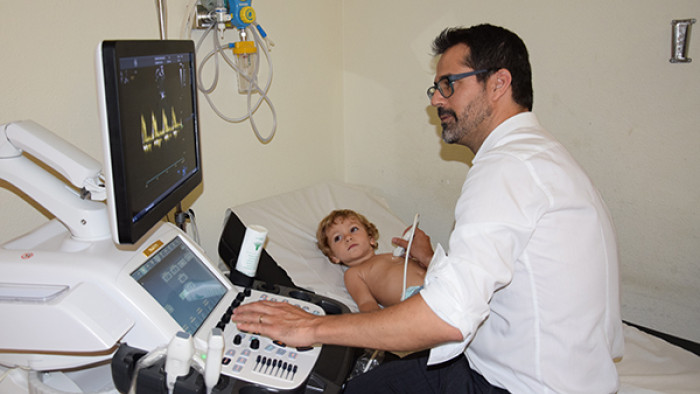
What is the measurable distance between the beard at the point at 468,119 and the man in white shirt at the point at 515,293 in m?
0.08

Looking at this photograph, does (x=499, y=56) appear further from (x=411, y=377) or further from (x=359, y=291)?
(x=359, y=291)

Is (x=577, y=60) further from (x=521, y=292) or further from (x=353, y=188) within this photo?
(x=521, y=292)

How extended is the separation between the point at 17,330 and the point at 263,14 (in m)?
1.68

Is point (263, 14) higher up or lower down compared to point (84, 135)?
higher up

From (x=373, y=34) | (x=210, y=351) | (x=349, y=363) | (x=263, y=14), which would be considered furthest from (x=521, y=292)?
(x=373, y=34)

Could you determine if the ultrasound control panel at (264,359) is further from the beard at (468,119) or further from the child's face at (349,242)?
the child's face at (349,242)

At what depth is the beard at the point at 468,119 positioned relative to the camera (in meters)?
1.47

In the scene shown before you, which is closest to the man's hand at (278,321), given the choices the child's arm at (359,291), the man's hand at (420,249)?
the child's arm at (359,291)

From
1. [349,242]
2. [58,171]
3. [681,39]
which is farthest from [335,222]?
[681,39]

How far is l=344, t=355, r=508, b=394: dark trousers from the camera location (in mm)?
1497

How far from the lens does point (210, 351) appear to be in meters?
0.99

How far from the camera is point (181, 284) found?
4.13 feet

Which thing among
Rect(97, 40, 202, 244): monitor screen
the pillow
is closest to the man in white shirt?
Rect(97, 40, 202, 244): monitor screen

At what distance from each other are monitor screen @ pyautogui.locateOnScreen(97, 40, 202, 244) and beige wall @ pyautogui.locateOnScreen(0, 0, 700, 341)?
46 centimetres
